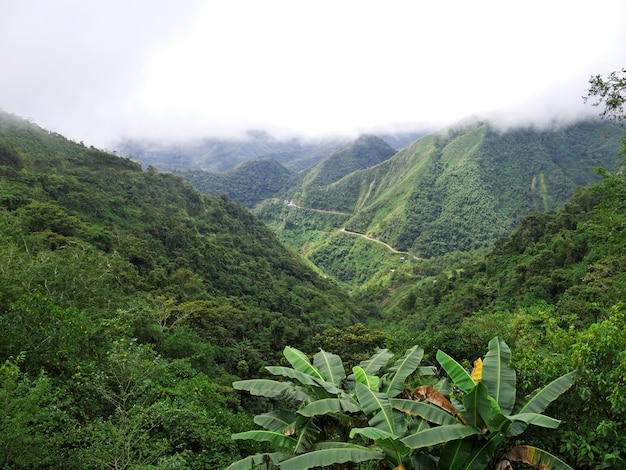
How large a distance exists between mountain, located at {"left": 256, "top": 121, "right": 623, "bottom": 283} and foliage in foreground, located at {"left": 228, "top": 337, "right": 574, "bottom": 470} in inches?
3955

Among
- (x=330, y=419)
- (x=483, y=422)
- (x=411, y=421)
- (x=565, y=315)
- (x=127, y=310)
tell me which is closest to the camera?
(x=483, y=422)

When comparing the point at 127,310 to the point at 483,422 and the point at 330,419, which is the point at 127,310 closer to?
the point at 330,419

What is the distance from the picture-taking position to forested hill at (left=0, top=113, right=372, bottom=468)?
8094mm

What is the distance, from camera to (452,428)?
20.4ft

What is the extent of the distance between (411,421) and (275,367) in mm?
3175

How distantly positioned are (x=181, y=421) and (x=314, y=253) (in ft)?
369

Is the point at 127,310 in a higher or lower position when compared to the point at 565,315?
higher

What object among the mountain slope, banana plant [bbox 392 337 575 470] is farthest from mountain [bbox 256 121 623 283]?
banana plant [bbox 392 337 575 470]

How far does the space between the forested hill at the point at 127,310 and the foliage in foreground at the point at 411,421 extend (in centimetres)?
251

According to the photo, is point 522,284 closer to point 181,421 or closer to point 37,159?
point 181,421

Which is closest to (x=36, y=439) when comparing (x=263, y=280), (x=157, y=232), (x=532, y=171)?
(x=157, y=232)

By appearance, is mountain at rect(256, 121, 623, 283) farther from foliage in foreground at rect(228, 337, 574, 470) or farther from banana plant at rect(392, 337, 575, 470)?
banana plant at rect(392, 337, 575, 470)

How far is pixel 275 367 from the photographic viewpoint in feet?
28.4

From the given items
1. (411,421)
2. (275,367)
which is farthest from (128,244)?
(411,421)
